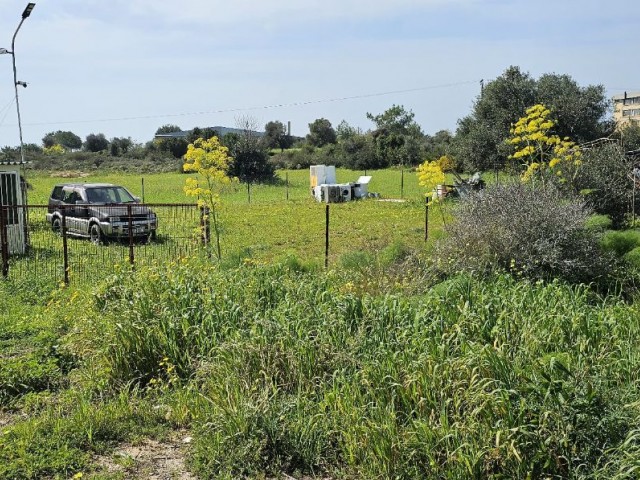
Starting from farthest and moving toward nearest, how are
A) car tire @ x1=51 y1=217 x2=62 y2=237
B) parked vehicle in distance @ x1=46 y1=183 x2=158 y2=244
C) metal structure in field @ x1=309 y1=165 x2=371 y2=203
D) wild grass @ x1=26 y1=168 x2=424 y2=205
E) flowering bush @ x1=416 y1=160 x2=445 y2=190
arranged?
1. wild grass @ x1=26 y1=168 x2=424 y2=205
2. metal structure in field @ x1=309 y1=165 x2=371 y2=203
3. car tire @ x1=51 y1=217 x2=62 y2=237
4. parked vehicle in distance @ x1=46 y1=183 x2=158 y2=244
5. flowering bush @ x1=416 y1=160 x2=445 y2=190

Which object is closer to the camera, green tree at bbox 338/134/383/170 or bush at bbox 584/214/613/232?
bush at bbox 584/214/613/232

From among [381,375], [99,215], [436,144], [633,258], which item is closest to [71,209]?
[99,215]

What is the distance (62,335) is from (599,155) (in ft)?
40.8

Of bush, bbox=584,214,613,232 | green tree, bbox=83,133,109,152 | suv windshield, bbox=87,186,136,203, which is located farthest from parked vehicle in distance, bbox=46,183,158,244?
green tree, bbox=83,133,109,152

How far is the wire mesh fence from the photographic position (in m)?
10.9

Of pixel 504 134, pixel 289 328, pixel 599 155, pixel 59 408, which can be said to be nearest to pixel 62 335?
pixel 59 408

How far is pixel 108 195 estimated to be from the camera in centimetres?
1709

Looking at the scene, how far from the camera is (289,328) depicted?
5.36 metres

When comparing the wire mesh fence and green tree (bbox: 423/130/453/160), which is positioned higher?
green tree (bbox: 423/130/453/160)

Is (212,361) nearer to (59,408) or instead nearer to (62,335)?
(59,408)

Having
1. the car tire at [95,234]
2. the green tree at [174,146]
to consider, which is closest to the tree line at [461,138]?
the green tree at [174,146]

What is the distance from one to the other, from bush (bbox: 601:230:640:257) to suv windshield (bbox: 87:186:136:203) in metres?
11.6

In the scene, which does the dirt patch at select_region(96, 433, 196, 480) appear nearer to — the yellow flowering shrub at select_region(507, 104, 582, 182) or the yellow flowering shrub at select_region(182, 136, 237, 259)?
the yellow flowering shrub at select_region(182, 136, 237, 259)

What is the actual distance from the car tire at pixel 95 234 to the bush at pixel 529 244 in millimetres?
8980
